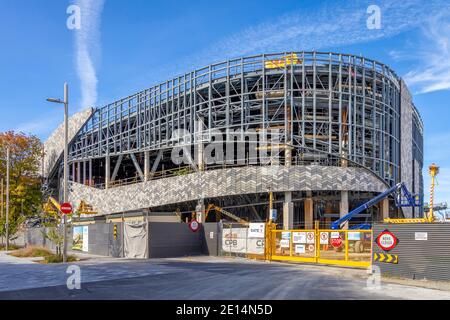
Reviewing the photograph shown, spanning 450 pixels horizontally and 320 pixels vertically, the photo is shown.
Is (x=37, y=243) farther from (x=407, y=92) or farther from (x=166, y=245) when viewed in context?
(x=407, y=92)

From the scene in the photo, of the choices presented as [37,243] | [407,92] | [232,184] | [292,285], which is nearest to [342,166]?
[232,184]

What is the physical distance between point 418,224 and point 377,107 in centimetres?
3989

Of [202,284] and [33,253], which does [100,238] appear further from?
[202,284]

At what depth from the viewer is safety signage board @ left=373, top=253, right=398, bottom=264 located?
17484 mm

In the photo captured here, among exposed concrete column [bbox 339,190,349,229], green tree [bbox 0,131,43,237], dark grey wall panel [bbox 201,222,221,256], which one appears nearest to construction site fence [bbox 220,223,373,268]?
dark grey wall panel [bbox 201,222,221,256]

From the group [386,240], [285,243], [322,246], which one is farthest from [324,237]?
[386,240]

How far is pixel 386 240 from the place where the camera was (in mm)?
17734

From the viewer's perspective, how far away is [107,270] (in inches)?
806

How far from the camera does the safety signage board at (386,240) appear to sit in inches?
688

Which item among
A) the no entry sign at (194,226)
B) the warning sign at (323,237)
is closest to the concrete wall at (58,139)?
the no entry sign at (194,226)

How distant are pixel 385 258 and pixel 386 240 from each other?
0.76 meters

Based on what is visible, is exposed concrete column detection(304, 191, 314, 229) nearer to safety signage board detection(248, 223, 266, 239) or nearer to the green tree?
safety signage board detection(248, 223, 266, 239)

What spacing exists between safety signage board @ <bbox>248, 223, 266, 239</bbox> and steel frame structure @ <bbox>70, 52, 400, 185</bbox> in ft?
79.3

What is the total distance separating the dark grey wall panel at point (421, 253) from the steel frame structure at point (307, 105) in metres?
32.3
